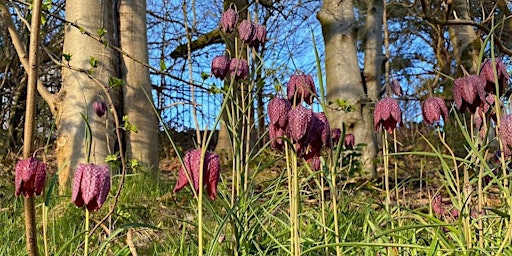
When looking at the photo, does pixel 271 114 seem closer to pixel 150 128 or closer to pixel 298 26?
pixel 150 128

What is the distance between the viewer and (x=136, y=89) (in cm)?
381

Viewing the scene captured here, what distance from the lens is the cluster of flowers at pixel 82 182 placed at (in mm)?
1038

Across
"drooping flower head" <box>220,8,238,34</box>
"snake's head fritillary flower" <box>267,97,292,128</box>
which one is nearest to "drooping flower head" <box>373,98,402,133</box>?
"snake's head fritillary flower" <box>267,97,292,128</box>

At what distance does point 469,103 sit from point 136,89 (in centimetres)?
279

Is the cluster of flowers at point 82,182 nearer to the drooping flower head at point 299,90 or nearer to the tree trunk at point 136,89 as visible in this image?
the drooping flower head at point 299,90

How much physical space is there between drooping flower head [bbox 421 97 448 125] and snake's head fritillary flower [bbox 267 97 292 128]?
0.63m

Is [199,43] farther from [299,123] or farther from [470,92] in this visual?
[299,123]

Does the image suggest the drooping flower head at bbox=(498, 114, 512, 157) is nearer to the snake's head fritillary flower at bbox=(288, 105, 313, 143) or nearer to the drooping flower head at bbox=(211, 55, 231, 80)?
the snake's head fritillary flower at bbox=(288, 105, 313, 143)

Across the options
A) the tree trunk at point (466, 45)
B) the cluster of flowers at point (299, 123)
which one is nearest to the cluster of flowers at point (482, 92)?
the cluster of flowers at point (299, 123)

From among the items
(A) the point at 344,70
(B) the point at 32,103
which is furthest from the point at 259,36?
(A) the point at 344,70

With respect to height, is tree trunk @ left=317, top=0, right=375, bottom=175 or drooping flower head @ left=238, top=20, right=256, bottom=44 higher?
tree trunk @ left=317, top=0, right=375, bottom=175

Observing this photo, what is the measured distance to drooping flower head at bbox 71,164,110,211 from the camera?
1.04 m

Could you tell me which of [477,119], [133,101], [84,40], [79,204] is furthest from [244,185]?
[133,101]

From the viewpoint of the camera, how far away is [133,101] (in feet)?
12.4
